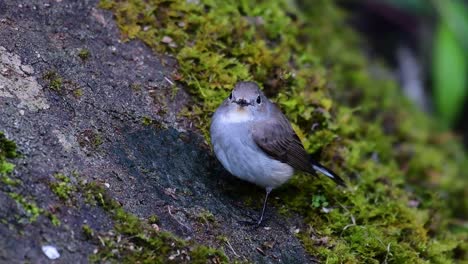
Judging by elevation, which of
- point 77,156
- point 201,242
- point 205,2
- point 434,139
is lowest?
point 434,139

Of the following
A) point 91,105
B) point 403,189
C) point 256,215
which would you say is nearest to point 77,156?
point 91,105

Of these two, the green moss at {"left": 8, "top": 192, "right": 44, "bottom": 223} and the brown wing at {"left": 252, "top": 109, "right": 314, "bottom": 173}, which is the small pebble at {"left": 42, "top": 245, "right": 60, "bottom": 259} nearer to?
the green moss at {"left": 8, "top": 192, "right": 44, "bottom": 223}

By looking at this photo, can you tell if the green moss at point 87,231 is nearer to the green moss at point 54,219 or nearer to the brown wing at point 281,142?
the green moss at point 54,219

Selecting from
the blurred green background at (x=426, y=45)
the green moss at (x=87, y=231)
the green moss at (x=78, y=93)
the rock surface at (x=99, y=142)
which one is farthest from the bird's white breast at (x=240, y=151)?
the blurred green background at (x=426, y=45)

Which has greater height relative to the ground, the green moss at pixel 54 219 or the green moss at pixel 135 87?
the green moss at pixel 135 87

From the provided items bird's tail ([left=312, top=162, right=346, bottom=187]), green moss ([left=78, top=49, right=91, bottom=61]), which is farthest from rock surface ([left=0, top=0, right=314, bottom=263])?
bird's tail ([left=312, top=162, right=346, bottom=187])

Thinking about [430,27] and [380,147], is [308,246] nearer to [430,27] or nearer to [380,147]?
[380,147]

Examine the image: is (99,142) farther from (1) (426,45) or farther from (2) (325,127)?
(1) (426,45)
